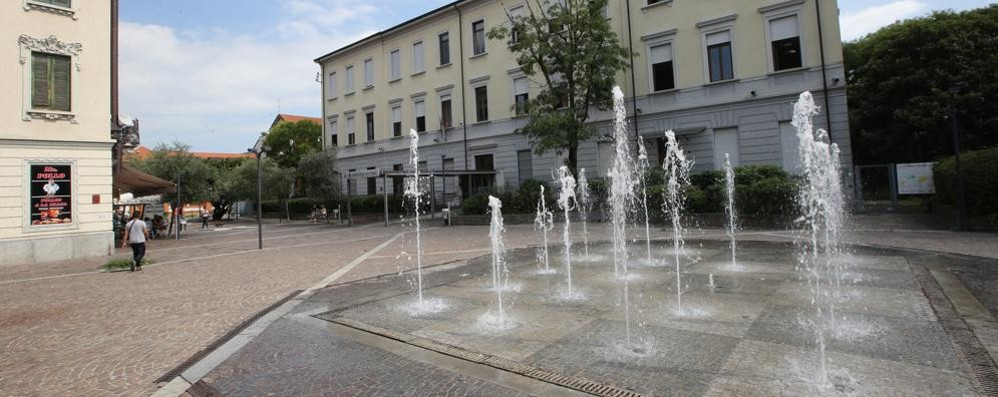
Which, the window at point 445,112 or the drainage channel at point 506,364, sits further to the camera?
the window at point 445,112

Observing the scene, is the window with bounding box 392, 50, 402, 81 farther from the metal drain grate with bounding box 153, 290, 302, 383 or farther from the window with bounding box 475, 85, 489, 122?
the metal drain grate with bounding box 153, 290, 302, 383

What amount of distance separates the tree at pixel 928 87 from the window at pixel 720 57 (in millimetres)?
8803

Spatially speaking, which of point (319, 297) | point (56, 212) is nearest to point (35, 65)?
point (56, 212)

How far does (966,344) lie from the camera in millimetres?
4215

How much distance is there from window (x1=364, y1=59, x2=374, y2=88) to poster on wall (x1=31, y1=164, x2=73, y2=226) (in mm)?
22942

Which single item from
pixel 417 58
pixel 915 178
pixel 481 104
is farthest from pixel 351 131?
pixel 915 178

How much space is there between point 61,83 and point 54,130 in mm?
1589

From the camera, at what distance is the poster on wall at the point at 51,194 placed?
49.6 feet

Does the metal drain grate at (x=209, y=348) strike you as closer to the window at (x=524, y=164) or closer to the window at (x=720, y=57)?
the window at (x=720, y=57)

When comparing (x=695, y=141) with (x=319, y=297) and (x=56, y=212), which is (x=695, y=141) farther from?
(x=56, y=212)

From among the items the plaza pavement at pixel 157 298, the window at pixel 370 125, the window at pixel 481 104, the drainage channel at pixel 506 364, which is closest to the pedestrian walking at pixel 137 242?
the plaza pavement at pixel 157 298

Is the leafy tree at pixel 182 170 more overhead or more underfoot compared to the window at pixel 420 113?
more underfoot

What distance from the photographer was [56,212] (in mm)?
15492

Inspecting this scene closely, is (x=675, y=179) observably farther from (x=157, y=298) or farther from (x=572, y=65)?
(x=157, y=298)
